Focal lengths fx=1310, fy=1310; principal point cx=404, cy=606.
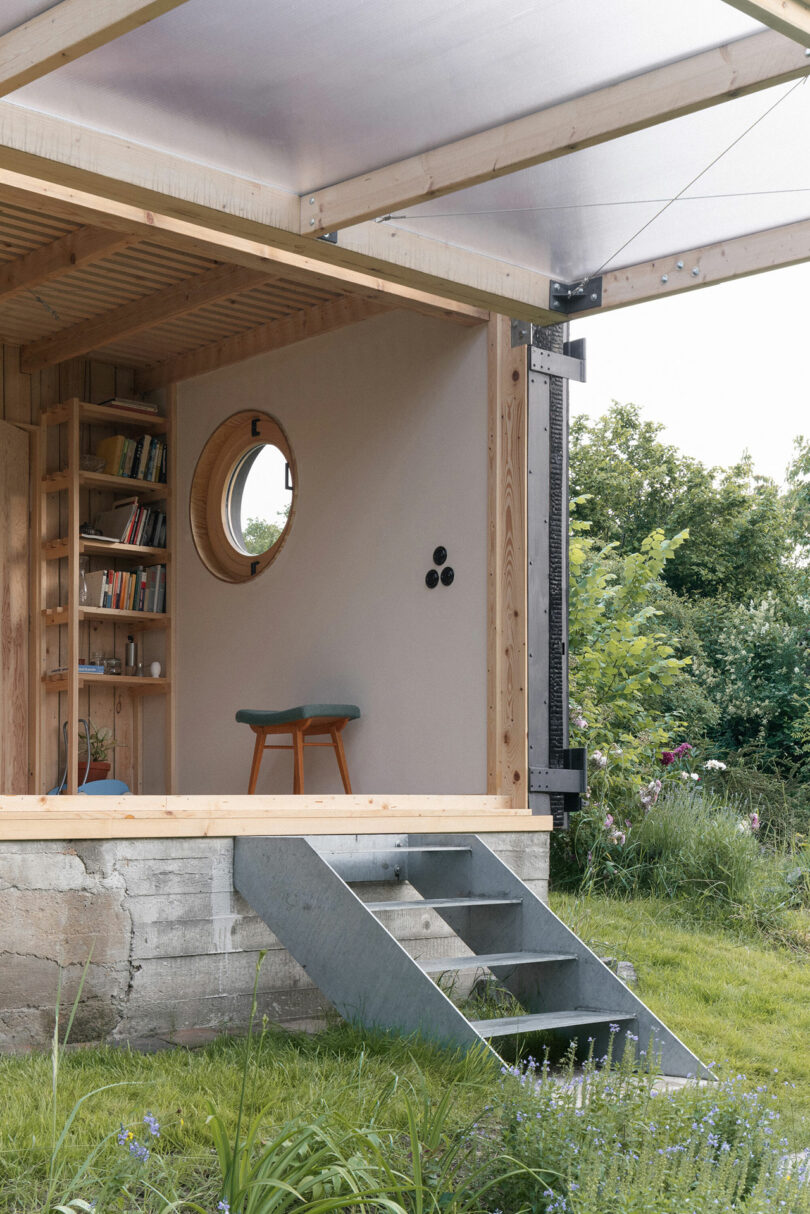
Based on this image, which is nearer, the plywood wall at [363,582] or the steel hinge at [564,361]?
the steel hinge at [564,361]

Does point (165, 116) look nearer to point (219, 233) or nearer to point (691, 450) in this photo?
point (219, 233)

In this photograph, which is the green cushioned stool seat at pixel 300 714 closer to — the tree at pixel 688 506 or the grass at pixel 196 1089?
the grass at pixel 196 1089

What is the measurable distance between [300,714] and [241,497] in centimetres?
190

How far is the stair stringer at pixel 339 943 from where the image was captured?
3.64 metres

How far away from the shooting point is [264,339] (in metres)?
6.73

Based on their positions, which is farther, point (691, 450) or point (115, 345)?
point (691, 450)

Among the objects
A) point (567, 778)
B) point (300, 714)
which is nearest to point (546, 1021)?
point (567, 778)

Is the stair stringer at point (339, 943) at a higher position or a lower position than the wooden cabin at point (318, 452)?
lower

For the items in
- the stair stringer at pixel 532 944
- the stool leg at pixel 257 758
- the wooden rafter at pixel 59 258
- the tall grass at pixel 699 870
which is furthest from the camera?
the tall grass at pixel 699 870

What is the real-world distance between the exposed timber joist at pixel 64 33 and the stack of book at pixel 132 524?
13.8 ft

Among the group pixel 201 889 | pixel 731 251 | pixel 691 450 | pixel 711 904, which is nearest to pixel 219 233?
pixel 731 251

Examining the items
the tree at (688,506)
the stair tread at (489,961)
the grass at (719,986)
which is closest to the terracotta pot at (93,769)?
the grass at (719,986)

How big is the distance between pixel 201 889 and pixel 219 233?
232 cm

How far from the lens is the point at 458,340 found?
5586mm
